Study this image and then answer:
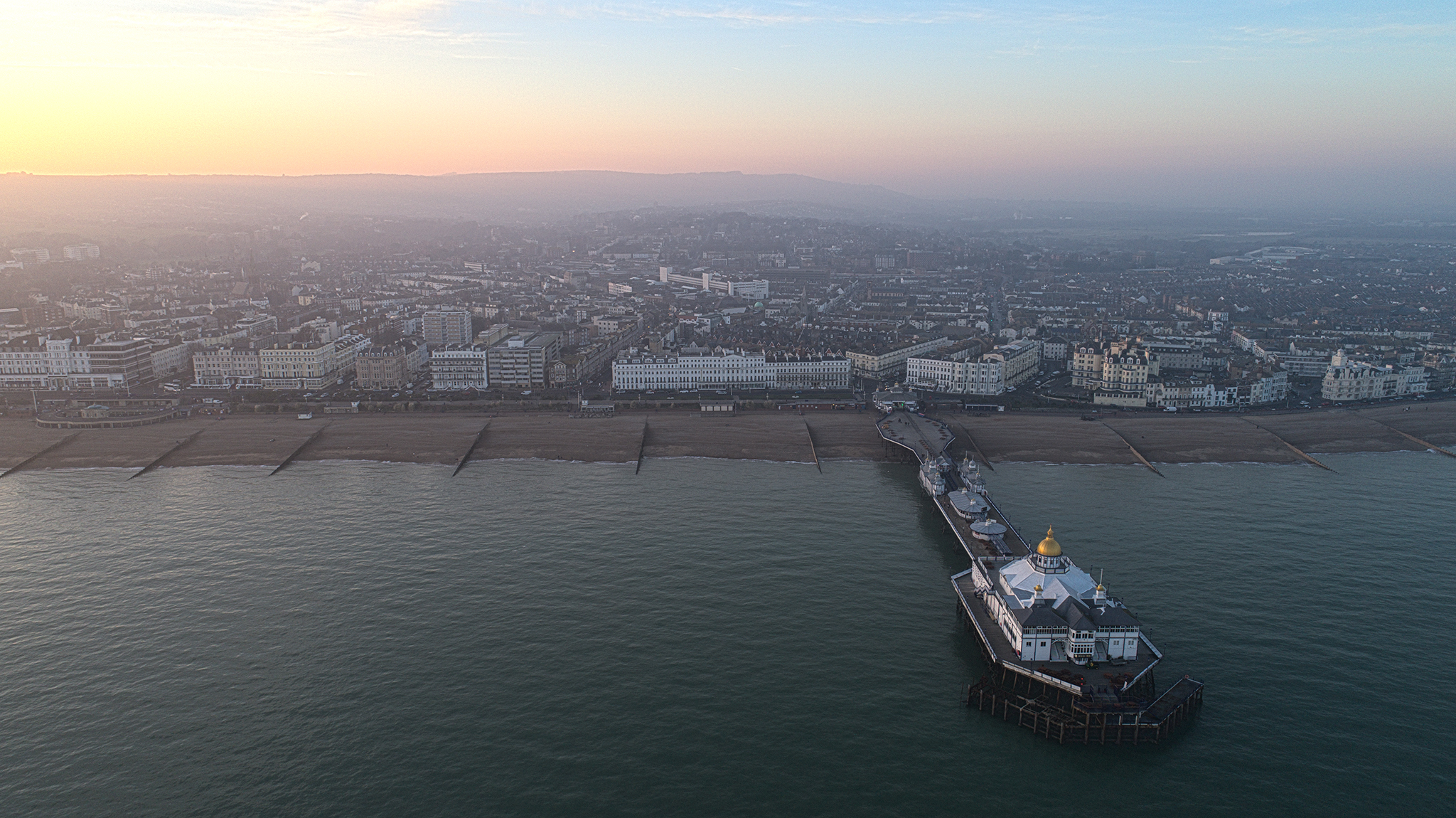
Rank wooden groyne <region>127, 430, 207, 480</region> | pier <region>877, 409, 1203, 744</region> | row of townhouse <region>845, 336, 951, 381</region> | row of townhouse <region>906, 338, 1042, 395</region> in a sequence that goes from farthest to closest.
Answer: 1. row of townhouse <region>845, 336, 951, 381</region>
2. row of townhouse <region>906, 338, 1042, 395</region>
3. wooden groyne <region>127, 430, 207, 480</region>
4. pier <region>877, 409, 1203, 744</region>

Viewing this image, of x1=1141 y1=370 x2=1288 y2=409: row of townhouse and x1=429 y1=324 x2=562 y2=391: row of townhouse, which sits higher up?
x1=429 y1=324 x2=562 y2=391: row of townhouse

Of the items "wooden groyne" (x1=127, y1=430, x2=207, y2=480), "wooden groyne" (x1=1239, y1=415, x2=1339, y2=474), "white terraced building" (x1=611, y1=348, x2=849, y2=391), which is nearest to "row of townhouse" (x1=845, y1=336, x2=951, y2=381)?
"white terraced building" (x1=611, y1=348, x2=849, y2=391)

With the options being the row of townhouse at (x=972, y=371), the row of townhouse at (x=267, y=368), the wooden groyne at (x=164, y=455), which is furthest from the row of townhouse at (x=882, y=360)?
the wooden groyne at (x=164, y=455)

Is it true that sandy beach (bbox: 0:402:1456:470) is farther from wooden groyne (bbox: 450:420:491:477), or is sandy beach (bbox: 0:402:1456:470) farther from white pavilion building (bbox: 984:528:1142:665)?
white pavilion building (bbox: 984:528:1142:665)

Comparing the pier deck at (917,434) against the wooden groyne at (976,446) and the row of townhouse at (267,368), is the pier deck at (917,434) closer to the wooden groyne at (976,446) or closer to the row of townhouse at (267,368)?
the wooden groyne at (976,446)

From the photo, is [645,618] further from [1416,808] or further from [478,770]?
[1416,808]

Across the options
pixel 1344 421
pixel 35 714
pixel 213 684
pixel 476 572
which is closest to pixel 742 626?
pixel 476 572

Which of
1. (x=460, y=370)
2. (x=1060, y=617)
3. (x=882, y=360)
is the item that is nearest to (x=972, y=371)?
(x=882, y=360)

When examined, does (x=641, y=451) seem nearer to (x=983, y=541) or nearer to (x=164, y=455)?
(x=983, y=541)
